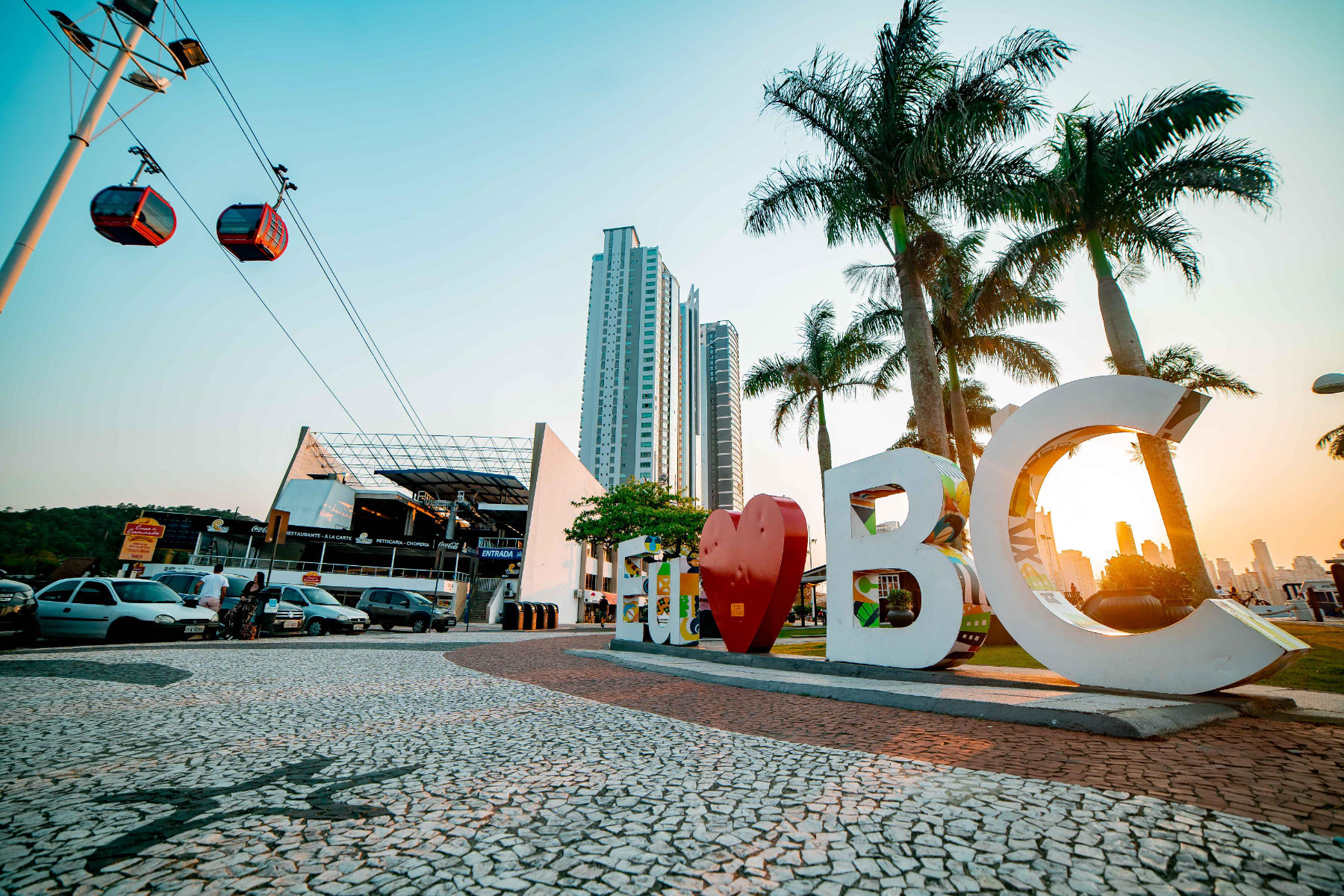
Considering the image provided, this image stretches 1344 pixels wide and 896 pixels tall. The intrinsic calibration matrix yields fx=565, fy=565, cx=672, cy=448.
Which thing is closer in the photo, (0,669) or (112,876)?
(112,876)

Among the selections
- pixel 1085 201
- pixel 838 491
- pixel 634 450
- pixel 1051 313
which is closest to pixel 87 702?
pixel 838 491

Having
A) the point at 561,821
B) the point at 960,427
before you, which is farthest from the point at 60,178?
the point at 960,427

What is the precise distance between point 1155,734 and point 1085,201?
1255 cm

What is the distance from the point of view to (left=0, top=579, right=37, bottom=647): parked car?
1084 cm

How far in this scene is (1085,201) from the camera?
12.5 m

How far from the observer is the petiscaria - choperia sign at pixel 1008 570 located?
5262 millimetres

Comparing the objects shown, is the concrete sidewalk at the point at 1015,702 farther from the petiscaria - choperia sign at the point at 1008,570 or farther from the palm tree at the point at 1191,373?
the palm tree at the point at 1191,373

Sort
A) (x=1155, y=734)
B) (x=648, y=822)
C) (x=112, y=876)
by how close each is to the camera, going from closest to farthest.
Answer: (x=112, y=876), (x=648, y=822), (x=1155, y=734)

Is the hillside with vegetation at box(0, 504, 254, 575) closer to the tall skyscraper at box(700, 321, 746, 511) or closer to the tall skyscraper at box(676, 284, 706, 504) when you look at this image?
the tall skyscraper at box(676, 284, 706, 504)

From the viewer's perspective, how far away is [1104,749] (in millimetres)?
3951

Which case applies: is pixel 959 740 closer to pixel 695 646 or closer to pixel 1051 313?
pixel 695 646

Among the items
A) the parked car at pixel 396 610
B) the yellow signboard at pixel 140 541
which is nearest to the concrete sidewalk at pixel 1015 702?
the parked car at pixel 396 610

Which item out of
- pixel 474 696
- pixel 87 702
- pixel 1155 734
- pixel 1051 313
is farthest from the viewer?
pixel 1051 313

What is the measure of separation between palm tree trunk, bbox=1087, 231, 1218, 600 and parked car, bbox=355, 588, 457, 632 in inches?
880
